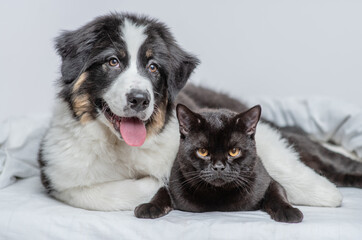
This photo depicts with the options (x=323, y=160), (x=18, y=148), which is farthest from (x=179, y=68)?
(x=18, y=148)

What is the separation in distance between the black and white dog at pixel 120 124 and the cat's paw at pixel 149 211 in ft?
0.81

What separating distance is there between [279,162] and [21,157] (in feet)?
7.19

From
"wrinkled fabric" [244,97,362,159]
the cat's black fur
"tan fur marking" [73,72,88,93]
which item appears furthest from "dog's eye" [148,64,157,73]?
"wrinkled fabric" [244,97,362,159]

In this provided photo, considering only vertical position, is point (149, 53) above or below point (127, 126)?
above

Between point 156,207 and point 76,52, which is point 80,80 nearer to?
point 76,52

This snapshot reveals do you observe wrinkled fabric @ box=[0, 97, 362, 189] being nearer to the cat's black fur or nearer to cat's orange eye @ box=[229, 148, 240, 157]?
the cat's black fur

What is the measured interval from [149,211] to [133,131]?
0.49 metres

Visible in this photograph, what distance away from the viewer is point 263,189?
8.89 feet

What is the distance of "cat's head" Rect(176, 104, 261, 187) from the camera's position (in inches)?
99.3

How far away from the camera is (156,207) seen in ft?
8.53

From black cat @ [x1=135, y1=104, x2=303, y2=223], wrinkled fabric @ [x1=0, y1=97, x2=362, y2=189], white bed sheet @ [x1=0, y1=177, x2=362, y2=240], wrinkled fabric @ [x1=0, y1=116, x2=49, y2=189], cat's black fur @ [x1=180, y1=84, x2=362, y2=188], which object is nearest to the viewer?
white bed sheet @ [x1=0, y1=177, x2=362, y2=240]

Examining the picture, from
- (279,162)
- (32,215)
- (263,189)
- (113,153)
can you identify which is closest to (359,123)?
(279,162)

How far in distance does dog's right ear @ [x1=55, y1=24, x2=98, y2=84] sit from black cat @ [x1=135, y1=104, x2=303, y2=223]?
0.66 m

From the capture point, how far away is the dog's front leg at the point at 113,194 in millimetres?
2801
